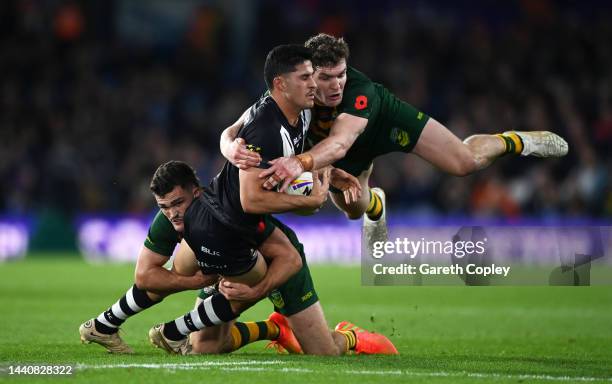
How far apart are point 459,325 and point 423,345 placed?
1.92m

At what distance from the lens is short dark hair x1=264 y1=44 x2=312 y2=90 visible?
7.96m

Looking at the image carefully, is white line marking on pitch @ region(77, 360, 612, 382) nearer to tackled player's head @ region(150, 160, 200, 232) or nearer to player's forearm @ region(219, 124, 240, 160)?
tackled player's head @ region(150, 160, 200, 232)

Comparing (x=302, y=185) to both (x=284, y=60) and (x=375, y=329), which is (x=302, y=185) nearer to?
(x=284, y=60)

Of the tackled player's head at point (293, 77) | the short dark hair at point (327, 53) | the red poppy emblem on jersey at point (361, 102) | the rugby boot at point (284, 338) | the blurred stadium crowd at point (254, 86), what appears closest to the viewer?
the tackled player's head at point (293, 77)

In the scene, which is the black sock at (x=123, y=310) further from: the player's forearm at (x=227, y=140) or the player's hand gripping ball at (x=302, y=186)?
the player's hand gripping ball at (x=302, y=186)

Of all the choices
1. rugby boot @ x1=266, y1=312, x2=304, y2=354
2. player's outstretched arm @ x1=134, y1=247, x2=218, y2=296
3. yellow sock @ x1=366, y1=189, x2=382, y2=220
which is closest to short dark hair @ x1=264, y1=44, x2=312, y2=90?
player's outstretched arm @ x1=134, y1=247, x2=218, y2=296

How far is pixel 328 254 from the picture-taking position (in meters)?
20.9

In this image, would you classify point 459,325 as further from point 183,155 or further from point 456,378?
point 183,155

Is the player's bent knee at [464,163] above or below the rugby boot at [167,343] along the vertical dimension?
above

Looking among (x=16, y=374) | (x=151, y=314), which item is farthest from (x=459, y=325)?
(x=16, y=374)

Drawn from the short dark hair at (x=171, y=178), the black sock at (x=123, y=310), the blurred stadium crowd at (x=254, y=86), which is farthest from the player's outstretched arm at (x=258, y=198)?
the blurred stadium crowd at (x=254, y=86)

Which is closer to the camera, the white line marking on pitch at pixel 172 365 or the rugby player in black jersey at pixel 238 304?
the white line marking on pitch at pixel 172 365

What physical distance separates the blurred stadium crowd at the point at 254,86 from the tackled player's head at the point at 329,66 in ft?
39.3

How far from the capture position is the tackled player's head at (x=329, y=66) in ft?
28.4
